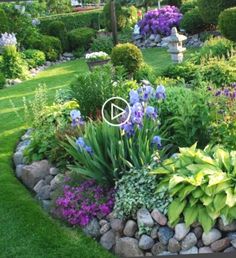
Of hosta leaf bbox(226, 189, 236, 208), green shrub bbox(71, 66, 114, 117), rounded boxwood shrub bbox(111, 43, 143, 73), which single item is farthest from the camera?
rounded boxwood shrub bbox(111, 43, 143, 73)

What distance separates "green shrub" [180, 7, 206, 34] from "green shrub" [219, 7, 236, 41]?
13.7ft

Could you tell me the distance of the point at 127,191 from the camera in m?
4.20

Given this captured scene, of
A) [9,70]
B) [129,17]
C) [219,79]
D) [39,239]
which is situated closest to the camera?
[39,239]

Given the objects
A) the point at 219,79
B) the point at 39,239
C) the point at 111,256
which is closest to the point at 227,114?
the point at 111,256

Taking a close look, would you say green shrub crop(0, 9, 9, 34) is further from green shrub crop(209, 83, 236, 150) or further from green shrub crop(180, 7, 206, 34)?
green shrub crop(209, 83, 236, 150)

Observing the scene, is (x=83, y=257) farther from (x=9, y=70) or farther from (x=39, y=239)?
(x=9, y=70)

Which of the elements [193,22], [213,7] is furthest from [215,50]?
[193,22]

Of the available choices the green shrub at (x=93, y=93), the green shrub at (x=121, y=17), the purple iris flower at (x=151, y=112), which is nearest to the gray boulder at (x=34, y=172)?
the green shrub at (x=93, y=93)

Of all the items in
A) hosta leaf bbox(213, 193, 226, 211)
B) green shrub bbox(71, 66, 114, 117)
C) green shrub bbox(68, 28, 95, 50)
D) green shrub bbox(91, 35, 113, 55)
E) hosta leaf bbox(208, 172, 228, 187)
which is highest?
hosta leaf bbox(208, 172, 228, 187)

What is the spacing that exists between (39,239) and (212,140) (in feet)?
6.15

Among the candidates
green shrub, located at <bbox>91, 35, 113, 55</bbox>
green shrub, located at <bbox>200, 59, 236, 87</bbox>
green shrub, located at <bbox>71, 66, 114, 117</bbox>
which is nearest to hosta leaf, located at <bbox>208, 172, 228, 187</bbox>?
green shrub, located at <bbox>71, 66, 114, 117</bbox>

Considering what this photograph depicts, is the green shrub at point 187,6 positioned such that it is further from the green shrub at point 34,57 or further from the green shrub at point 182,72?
the green shrub at point 182,72

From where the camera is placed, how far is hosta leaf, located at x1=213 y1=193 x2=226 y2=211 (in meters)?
3.61

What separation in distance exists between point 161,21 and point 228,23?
5.83m
